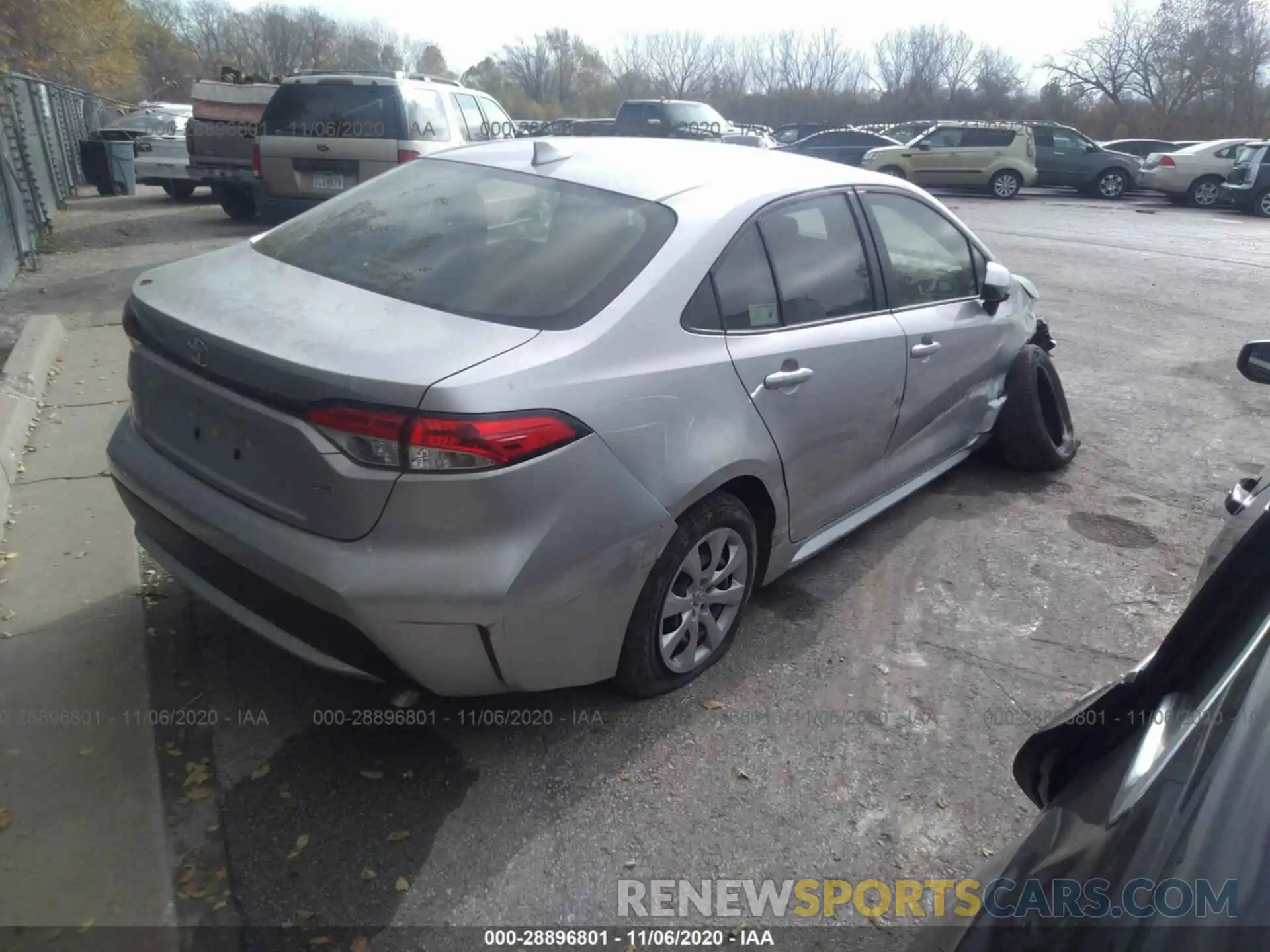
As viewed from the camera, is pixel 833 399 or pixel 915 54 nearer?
pixel 833 399

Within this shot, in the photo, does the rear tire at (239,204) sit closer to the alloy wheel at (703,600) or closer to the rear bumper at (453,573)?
the rear bumper at (453,573)

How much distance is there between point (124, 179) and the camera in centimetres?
1703

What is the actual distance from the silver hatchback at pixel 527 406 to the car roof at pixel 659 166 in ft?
0.06

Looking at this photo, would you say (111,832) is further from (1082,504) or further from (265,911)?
(1082,504)

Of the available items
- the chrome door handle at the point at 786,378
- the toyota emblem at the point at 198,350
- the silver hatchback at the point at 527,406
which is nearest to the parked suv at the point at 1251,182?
the silver hatchback at the point at 527,406

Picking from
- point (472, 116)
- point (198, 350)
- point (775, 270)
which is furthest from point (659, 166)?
point (472, 116)

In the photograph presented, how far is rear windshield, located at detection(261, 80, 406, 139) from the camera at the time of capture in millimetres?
10047

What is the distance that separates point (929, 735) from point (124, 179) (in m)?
18.1

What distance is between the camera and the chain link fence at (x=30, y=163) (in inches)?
370

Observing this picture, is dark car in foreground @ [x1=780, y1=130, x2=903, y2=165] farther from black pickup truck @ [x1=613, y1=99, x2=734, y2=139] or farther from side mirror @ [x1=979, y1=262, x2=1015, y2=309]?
side mirror @ [x1=979, y1=262, x2=1015, y2=309]

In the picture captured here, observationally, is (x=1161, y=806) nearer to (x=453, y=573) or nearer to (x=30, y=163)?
(x=453, y=573)

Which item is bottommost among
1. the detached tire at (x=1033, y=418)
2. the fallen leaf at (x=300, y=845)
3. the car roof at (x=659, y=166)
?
the fallen leaf at (x=300, y=845)

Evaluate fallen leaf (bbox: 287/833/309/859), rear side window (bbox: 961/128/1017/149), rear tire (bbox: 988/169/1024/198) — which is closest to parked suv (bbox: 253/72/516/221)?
fallen leaf (bbox: 287/833/309/859)

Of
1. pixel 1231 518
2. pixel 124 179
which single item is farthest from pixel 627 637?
pixel 124 179
